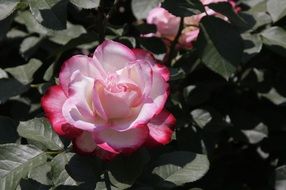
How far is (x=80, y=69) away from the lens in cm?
104

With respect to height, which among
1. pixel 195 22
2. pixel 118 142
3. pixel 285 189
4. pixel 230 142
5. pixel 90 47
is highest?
pixel 118 142

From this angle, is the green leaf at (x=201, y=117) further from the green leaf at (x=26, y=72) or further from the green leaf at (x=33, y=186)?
the green leaf at (x=33, y=186)

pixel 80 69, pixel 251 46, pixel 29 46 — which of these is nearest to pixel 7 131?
pixel 80 69

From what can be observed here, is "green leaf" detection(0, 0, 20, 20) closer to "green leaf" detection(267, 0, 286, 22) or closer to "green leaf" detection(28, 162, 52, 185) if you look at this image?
"green leaf" detection(28, 162, 52, 185)

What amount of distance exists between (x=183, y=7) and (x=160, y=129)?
1.26 feet

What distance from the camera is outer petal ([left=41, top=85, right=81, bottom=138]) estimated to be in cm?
100

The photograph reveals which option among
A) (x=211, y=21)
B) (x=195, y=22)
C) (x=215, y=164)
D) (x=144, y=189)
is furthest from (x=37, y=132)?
(x=215, y=164)

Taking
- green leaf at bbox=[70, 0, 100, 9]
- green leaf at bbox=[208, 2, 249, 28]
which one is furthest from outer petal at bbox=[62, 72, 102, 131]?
green leaf at bbox=[208, 2, 249, 28]

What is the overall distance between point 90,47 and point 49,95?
659 mm

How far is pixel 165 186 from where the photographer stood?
3.73ft

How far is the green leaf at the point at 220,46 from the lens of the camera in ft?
4.33

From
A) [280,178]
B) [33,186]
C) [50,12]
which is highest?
[50,12]

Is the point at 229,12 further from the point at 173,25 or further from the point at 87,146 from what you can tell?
the point at 87,146

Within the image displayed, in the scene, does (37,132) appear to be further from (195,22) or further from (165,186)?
(195,22)
